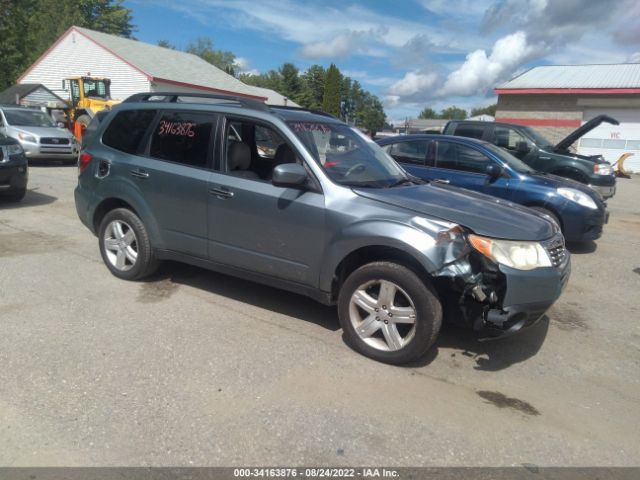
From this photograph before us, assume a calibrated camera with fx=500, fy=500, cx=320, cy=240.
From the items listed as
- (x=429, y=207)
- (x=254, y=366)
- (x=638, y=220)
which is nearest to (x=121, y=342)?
(x=254, y=366)

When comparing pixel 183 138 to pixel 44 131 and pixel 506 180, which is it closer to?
pixel 506 180

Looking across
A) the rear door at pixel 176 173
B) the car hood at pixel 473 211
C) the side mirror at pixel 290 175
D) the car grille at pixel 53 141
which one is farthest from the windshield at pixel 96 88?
the car hood at pixel 473 211

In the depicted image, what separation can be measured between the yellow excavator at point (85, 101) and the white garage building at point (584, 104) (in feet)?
68.3

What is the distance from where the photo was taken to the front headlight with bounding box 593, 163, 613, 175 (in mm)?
10273

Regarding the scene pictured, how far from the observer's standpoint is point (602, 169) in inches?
414

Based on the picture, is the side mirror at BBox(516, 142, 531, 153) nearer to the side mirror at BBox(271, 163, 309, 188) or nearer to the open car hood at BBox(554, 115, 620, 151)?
the open car hood at BBox(554, 115, 620, 151)

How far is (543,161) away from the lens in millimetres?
10523

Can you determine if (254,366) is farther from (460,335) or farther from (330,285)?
(460,335)

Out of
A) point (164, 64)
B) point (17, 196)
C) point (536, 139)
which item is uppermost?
point (164, 64)

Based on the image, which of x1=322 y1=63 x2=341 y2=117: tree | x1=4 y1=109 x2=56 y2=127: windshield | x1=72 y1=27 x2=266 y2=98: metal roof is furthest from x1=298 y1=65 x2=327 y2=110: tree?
x1=4 y1=109 x2=56 y2=127: windshield

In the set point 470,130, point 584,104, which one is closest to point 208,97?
point 470,130

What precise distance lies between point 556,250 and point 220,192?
2799 mm

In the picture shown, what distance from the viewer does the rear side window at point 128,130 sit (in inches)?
197

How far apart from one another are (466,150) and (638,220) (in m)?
5.80
